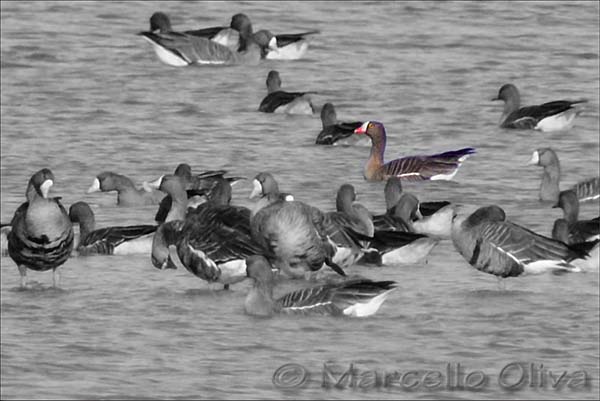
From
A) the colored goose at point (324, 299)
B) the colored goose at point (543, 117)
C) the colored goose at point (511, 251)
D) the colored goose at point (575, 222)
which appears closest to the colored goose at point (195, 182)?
the colored goose at point (575, 222)

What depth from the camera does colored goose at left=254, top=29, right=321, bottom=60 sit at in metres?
32.5

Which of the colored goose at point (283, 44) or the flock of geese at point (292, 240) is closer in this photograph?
the flock of geese at point (292, 240)

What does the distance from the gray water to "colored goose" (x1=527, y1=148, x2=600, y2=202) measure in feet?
0.93

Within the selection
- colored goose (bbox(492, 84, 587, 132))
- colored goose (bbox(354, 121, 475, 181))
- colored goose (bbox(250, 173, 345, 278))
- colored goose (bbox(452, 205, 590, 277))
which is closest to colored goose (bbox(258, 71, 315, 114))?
colored goose (bbox(492, 84, 587, 132))

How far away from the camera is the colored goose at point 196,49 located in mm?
31969

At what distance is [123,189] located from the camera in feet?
71.0

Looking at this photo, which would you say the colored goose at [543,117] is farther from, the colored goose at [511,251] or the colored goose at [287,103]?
the colored goose at [511,251]

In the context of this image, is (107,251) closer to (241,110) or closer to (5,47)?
(241,110)

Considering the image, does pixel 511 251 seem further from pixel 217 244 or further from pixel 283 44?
pixel 283 44

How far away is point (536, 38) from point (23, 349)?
20638 millimetres

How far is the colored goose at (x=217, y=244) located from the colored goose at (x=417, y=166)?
5.52m

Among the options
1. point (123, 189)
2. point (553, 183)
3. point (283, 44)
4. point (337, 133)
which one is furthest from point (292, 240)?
point (283, 44)

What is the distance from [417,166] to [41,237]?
748 centimetres

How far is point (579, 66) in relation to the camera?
32.0 meters
